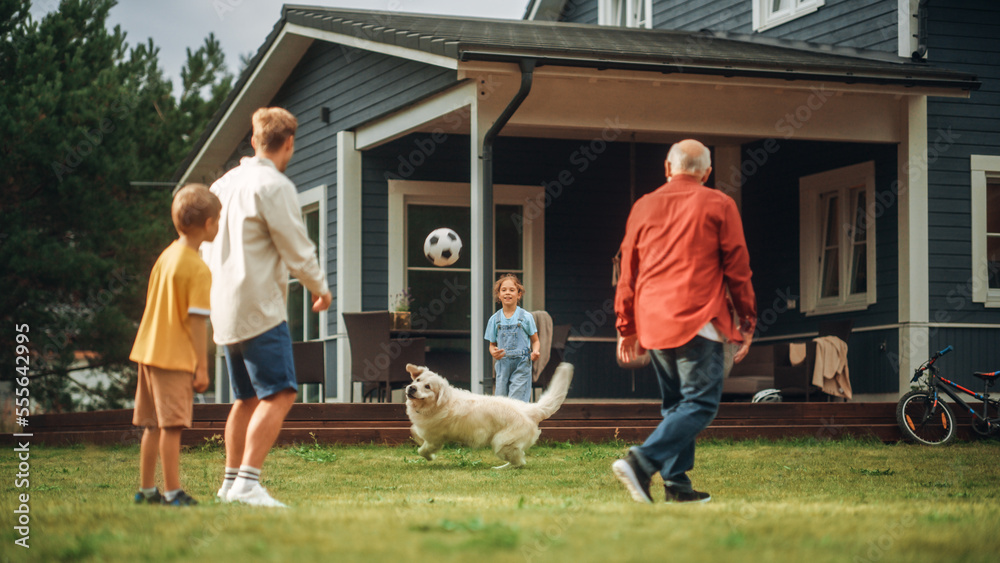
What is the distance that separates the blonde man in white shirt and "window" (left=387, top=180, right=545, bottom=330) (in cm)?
793

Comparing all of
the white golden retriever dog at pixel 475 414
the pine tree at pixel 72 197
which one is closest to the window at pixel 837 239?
the white golden retriever dog at pixel 475 414

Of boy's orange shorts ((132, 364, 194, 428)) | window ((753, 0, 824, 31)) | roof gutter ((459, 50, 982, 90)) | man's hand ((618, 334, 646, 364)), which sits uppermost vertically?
window ((753, 0, 824, 31))

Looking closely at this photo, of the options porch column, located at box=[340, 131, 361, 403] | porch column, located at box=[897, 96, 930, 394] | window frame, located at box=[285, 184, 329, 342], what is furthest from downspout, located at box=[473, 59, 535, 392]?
porch column, located at box=[897, 96, 930, 394]

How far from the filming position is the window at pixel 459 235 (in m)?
13.0

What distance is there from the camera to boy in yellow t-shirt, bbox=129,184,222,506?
4.73 m

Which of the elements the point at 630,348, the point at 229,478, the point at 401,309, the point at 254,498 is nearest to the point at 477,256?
the point at 401,309

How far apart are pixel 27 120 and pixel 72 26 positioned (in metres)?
4.17

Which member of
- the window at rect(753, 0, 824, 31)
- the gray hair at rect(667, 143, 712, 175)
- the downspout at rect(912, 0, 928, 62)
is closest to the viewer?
the gray hair at rect(667, 143, 712, 175)

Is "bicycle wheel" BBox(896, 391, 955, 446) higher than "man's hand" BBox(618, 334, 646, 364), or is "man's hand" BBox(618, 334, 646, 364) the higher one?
"man's hand" BBox(618, 334, 646, 364)

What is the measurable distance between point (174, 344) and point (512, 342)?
4740 mm

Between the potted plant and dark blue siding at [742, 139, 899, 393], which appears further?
dark blue siding at [742, 139, 899, 393]

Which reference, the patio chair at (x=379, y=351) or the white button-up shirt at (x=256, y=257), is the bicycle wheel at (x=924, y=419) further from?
the white button-up shirt at (x=256, y=257)

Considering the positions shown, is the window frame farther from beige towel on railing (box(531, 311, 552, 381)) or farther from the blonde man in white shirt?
the blonde man in white shirt

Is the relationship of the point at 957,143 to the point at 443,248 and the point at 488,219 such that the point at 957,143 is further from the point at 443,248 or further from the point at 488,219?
the point at 443,248
